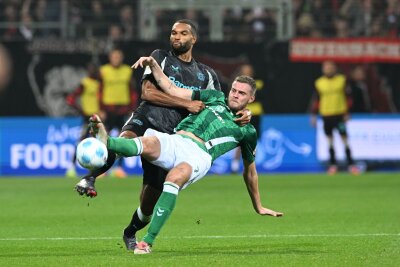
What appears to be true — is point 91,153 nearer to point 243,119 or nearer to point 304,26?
point 243,119

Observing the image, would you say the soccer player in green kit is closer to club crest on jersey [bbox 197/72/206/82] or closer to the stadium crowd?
club crest on jersey [bbox 197/72/206/82]

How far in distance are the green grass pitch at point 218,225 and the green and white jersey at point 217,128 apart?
3.17ft

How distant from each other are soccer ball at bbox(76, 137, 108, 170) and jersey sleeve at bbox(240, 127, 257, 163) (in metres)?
1.70

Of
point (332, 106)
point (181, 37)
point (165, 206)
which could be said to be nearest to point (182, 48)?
point (181, 37)

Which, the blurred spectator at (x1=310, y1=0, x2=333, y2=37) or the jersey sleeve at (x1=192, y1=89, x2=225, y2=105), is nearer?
the jersey sleeve at (x1=192, y1=89, x2=225, y2=105)

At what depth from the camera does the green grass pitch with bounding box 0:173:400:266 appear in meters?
8.95

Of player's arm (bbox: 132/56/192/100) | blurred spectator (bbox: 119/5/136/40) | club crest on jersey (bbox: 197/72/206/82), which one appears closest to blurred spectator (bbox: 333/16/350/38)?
blurred spectator (bbox: 119/5/136/40)

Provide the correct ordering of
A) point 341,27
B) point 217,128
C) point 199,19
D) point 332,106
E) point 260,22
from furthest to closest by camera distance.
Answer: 1. point 341,27
2. point 260,22
3. point 199,19
4. point 332,106
5. point 217,128

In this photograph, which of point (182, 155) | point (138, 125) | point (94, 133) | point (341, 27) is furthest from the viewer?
point (341, 27)

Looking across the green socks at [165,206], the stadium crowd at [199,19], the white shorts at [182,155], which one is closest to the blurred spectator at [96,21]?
the stadium crowd at [199,19]

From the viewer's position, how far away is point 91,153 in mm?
8109

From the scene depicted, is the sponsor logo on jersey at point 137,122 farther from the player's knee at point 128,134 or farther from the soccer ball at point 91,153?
the soccer ball at point 91,153

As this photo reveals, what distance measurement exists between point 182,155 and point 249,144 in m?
0.82

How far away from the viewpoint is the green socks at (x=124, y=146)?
840 centimetres
